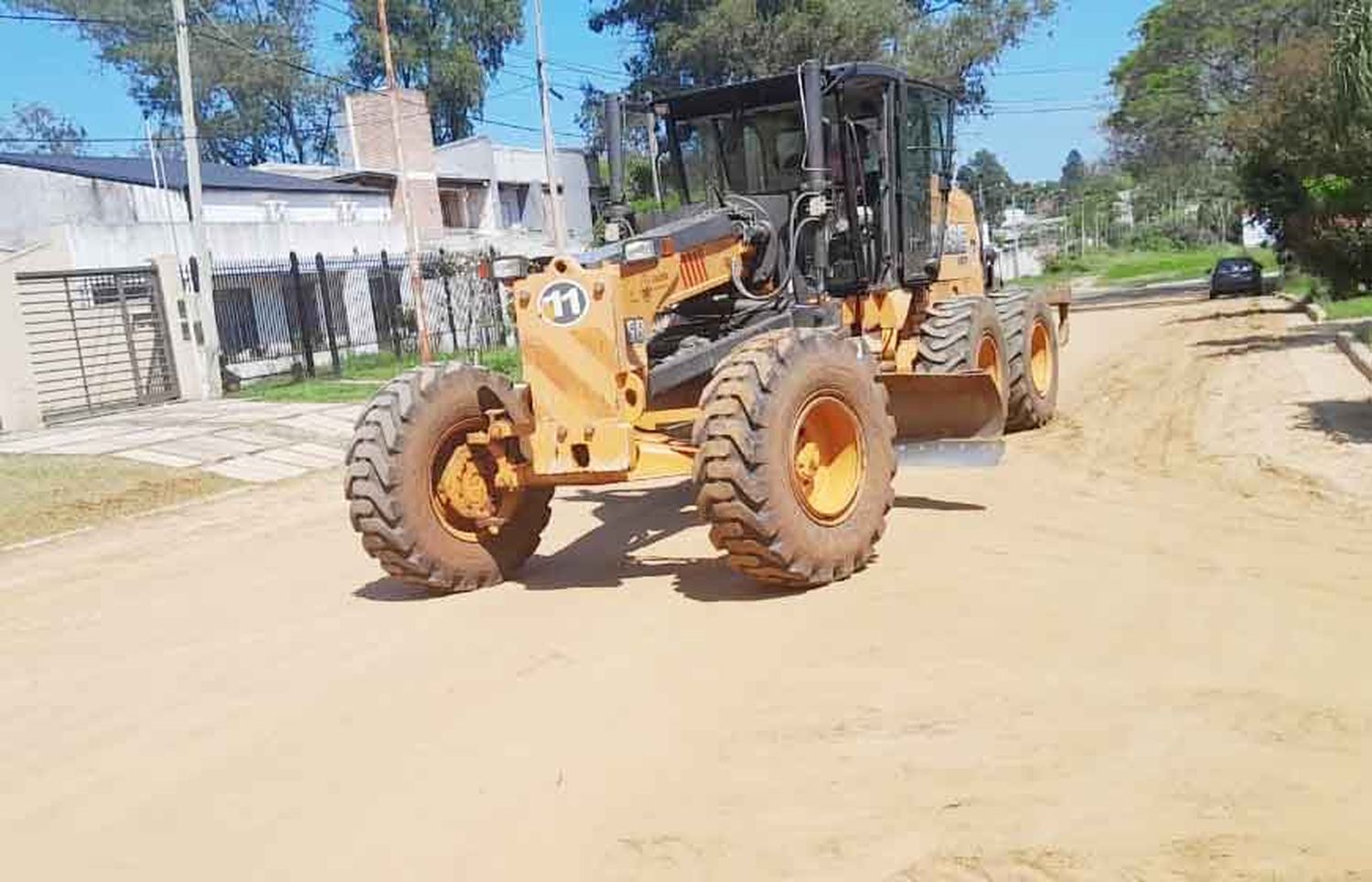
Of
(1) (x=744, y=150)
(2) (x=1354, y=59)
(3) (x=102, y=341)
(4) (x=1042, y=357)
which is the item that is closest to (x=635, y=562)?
(1) (x=744, y=150)

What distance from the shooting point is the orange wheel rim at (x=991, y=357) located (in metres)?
9.80

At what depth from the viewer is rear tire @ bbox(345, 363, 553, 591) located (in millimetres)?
6367

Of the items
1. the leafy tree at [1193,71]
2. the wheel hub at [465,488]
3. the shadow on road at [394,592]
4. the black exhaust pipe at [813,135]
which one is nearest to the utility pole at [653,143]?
the black exhaust pipe at [813,135]

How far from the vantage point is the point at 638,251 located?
6.64m

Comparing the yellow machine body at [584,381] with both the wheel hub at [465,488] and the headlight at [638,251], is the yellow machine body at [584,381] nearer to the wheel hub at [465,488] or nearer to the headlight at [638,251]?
the headlight at [638,251]

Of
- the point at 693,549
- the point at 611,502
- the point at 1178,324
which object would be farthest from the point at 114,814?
the point at 1178,324

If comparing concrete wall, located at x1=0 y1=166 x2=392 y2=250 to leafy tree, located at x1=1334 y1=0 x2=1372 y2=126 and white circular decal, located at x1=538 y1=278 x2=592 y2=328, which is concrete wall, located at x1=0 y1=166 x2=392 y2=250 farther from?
white circular decal, located at x1=538 y1=278 x2=592 y2=328

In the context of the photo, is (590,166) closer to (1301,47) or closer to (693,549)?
(1301,47)

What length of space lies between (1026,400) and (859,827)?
295 inches

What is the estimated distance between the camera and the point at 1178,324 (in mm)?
22547

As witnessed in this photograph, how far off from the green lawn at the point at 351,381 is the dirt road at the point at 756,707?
9999 millimetres

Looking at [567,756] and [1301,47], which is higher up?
[1301,47]

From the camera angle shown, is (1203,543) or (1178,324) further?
(1178,324)

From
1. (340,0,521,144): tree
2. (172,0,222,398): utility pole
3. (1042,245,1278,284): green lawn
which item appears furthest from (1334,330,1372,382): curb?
(340,0,521,144): tree
